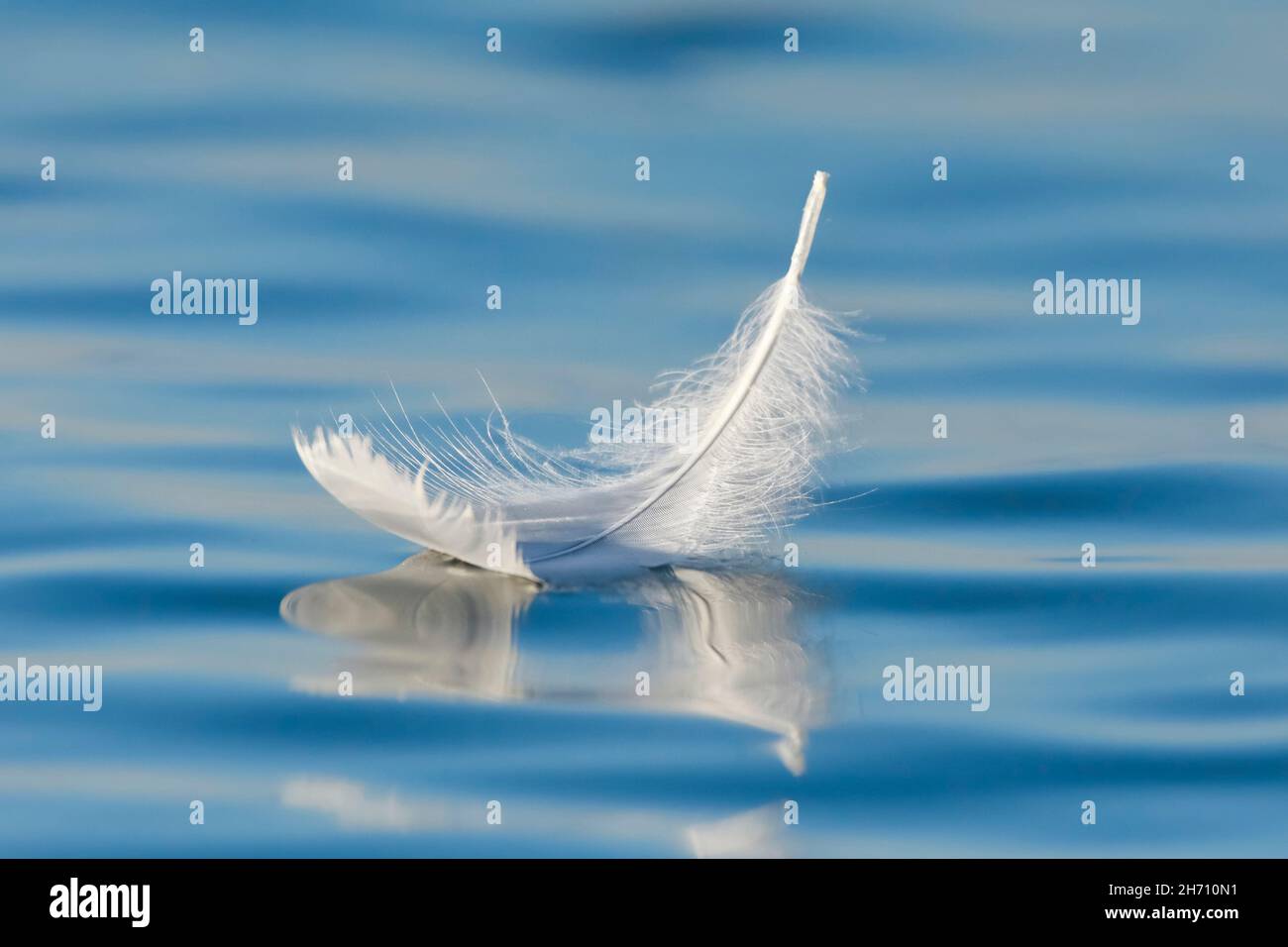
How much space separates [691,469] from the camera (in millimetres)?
4191

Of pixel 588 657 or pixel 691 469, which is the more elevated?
pixel 691 469

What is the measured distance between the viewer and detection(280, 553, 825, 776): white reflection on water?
342cm

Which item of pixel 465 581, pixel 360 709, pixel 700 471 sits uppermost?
pixel 700 471

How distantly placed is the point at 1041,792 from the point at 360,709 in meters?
1.29

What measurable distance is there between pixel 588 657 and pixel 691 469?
2.36 feet

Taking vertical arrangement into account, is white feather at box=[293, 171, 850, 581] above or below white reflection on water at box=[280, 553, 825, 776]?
above

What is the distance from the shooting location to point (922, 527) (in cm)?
474

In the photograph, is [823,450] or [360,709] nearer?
[360,709]

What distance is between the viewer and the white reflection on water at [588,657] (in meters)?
3.42

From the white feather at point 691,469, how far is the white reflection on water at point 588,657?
11cm

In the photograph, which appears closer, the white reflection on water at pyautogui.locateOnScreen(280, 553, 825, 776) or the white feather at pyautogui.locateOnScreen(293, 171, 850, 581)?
the white reflection on water at pyautogui.locateOnScreen(280, 553, 825, 776)

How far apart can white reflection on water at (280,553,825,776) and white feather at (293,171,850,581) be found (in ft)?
0.35

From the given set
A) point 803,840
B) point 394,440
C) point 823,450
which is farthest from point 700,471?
point 803,840

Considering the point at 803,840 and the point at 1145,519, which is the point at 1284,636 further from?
the point at 803,840
